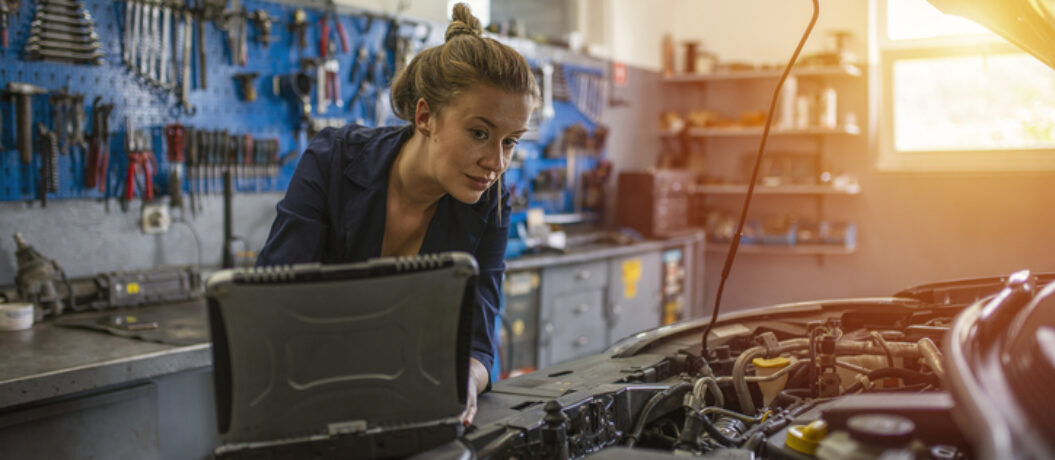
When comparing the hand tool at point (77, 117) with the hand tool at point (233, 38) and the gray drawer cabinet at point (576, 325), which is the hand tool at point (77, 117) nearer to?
the hand tool at point (233, 38)

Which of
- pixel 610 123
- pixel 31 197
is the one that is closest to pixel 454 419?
pixel 31 197

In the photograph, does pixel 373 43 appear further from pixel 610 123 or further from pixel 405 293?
pixel 405 293

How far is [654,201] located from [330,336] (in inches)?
Answer: 157

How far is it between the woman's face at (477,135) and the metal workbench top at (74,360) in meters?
1.13

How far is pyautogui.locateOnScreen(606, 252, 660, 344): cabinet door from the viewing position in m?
4.31

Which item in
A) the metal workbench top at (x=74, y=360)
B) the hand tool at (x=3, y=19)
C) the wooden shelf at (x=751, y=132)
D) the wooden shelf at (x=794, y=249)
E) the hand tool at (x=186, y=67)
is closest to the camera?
the metal workbench top at (x=74, y=360)

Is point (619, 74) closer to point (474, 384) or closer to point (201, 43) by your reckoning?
point (201, 43)

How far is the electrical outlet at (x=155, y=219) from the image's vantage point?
110 inches

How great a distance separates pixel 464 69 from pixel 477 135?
12 centimetres

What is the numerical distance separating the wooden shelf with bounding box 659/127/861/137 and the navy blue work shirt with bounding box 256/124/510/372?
12.3 feet

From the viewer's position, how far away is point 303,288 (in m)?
0.89

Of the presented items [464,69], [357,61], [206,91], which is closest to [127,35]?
[206,91]

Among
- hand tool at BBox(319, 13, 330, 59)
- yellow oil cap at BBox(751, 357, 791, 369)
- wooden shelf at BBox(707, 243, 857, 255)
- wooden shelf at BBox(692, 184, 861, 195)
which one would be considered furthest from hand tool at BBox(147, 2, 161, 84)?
wooden shelf at BBox(707, 243, 857, 255)

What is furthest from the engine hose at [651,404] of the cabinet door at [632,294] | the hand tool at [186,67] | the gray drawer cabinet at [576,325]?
the cabinet door at [632,294]
